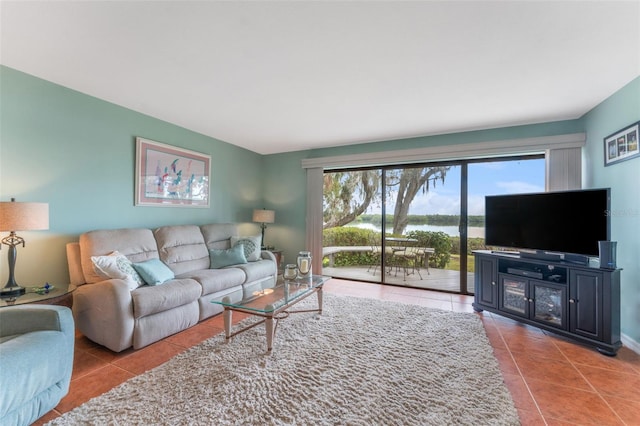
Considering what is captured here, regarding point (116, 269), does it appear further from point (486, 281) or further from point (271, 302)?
point (486, 281)

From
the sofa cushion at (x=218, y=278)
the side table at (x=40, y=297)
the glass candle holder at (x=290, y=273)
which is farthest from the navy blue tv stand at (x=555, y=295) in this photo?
the side table at (x=40, y=297)

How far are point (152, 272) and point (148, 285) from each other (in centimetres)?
13

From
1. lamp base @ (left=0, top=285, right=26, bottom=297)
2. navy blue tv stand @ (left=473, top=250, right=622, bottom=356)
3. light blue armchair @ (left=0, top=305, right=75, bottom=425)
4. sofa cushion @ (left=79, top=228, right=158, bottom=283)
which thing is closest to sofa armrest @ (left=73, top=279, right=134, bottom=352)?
sofa cushion @ (left=79, top=228, right=158, bottom=283)

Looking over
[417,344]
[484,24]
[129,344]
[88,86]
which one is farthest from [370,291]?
[88,86]

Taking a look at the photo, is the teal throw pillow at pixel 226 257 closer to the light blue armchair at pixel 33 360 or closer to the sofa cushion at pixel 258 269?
the sofa cushion at pixel 258 269

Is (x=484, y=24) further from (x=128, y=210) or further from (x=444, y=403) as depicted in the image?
(x=128, y=210)

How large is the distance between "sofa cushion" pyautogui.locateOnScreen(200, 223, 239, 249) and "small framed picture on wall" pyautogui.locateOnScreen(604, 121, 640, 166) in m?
4.62

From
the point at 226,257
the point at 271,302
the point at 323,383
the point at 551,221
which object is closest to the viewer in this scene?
the point at 323,383

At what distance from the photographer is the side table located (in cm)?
185

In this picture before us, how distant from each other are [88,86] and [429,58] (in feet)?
10.5

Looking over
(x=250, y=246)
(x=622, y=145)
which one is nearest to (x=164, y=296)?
(x=250, y=246)

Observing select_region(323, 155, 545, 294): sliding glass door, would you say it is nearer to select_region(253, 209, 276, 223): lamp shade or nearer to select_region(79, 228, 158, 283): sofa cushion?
select_region(253, 209, 276, 223): lamp shade

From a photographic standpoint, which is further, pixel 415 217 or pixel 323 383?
pixel 415 217

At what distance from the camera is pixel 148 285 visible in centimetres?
256
